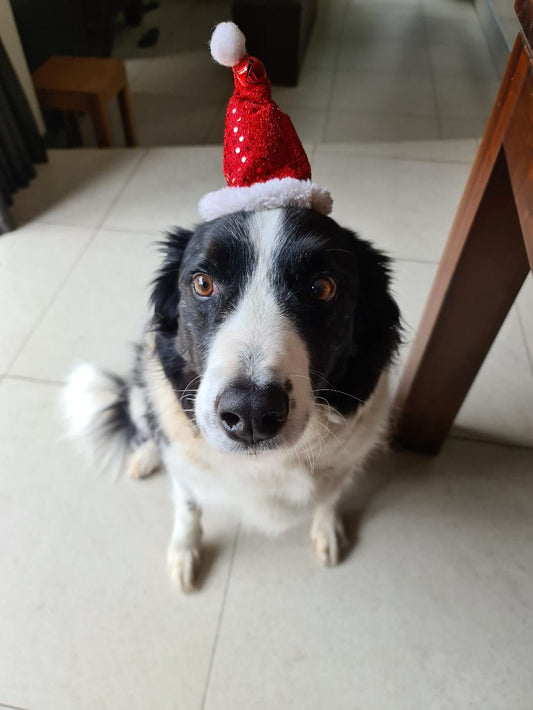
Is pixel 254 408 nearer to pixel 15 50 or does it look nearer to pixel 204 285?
pixel 204 285

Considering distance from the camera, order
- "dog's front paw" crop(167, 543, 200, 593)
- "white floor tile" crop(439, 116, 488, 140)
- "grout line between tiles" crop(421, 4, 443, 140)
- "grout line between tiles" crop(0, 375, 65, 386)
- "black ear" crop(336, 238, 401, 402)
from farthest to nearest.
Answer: "grout line between tiles" crop(421, 4, 443, 140)
"white floor tile" crop(439, 116, 488, 140)
"grout line between tiles" crop(0, 375, 65, 386)
"dog's front paw" crop(167, 543, 200, 593)
"black ear" crop(336, 238, 401, 402)

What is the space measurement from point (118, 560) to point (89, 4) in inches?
126

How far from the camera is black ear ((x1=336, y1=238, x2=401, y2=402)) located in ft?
3.36

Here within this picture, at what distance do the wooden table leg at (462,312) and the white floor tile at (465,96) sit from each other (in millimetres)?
2372

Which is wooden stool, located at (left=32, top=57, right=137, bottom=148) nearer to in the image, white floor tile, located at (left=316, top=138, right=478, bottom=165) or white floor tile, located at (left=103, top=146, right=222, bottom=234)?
white floor tile, located at (left=103, top=146, right=222, bottom=234)

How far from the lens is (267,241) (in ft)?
2.77

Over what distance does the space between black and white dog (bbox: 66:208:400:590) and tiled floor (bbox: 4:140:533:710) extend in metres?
0.11

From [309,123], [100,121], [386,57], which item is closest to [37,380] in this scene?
[100,121]

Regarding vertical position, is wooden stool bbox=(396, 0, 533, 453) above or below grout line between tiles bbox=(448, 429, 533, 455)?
above

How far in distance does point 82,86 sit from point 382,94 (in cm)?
189

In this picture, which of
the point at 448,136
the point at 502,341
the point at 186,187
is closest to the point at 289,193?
the point at 502,341

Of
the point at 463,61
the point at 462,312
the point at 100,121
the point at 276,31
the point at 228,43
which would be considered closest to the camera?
the point at 228,43

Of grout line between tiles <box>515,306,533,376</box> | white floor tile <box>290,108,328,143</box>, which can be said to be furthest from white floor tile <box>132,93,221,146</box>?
grout line between tiles <box>515,306,533,376</box>

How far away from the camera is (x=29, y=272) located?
6.75ft
